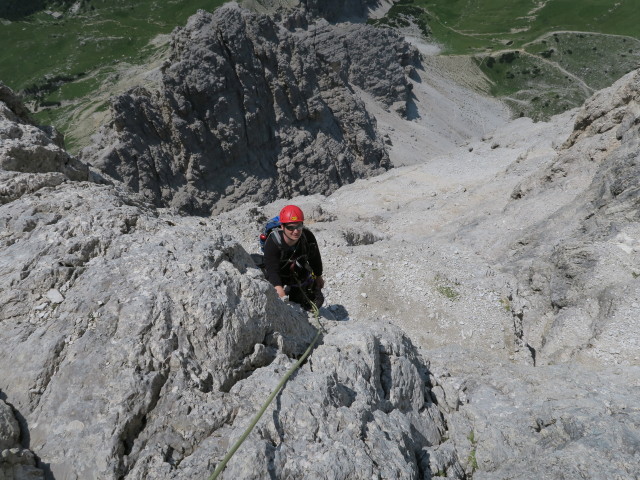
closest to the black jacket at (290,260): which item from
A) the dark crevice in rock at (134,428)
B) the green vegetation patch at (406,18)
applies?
the dark crevice in rock at (134,428)

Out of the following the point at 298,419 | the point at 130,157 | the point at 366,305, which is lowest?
the point at 130,157

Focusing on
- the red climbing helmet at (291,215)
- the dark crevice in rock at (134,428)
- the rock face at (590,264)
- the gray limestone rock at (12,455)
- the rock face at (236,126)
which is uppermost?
the red climbing helmet at (291,215)

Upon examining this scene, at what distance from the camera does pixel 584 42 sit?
5010 inches

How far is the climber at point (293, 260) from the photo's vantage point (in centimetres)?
882

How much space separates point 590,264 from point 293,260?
31.4 ft

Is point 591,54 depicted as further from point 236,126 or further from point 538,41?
point 236,126

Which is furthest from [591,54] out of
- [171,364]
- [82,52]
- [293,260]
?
[82,52]

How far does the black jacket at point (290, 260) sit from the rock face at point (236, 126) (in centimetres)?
4401

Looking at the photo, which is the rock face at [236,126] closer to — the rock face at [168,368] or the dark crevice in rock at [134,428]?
the rock face at [168,368]

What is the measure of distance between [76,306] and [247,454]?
11.1 feet

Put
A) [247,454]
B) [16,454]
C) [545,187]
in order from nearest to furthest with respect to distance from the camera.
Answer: [16,454] → [247,454] → [545,187]

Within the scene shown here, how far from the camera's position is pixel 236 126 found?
178 feet

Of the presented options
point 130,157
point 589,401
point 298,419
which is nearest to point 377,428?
point 298,419

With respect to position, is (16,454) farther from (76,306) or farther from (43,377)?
(76,306)
